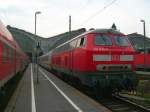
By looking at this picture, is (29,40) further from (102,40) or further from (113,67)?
(113,67)

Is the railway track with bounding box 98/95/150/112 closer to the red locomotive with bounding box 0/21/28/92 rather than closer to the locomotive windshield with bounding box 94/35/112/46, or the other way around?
the locomotive windshield with bounding box 94/35/112/46

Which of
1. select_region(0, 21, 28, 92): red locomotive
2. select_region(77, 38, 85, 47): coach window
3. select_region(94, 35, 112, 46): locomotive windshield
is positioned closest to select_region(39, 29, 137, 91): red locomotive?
select_region(94, 35, 112, 46): locomotive windshield

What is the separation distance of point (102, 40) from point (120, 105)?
3421mm

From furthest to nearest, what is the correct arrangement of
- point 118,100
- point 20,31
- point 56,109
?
point 20,31, point 118,100, point 56,109

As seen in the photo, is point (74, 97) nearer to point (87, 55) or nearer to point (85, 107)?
point (87, 55)

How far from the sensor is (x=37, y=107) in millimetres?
13250

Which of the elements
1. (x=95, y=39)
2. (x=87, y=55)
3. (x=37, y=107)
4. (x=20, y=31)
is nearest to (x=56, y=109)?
(x=37, y=107)

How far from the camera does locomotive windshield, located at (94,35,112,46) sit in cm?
1593

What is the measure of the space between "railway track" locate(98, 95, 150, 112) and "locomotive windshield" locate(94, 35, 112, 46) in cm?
244

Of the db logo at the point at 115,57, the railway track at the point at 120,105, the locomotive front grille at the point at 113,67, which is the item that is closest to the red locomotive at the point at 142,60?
the locomotive front grille at the point at 113,67

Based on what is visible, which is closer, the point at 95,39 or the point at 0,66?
the point at 0,66

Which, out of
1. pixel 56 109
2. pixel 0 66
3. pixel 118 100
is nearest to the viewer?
pixel 0 66

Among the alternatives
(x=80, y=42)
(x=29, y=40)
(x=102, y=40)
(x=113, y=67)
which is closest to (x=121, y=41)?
(x=102, y=40)

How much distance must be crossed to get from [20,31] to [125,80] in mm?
70467
